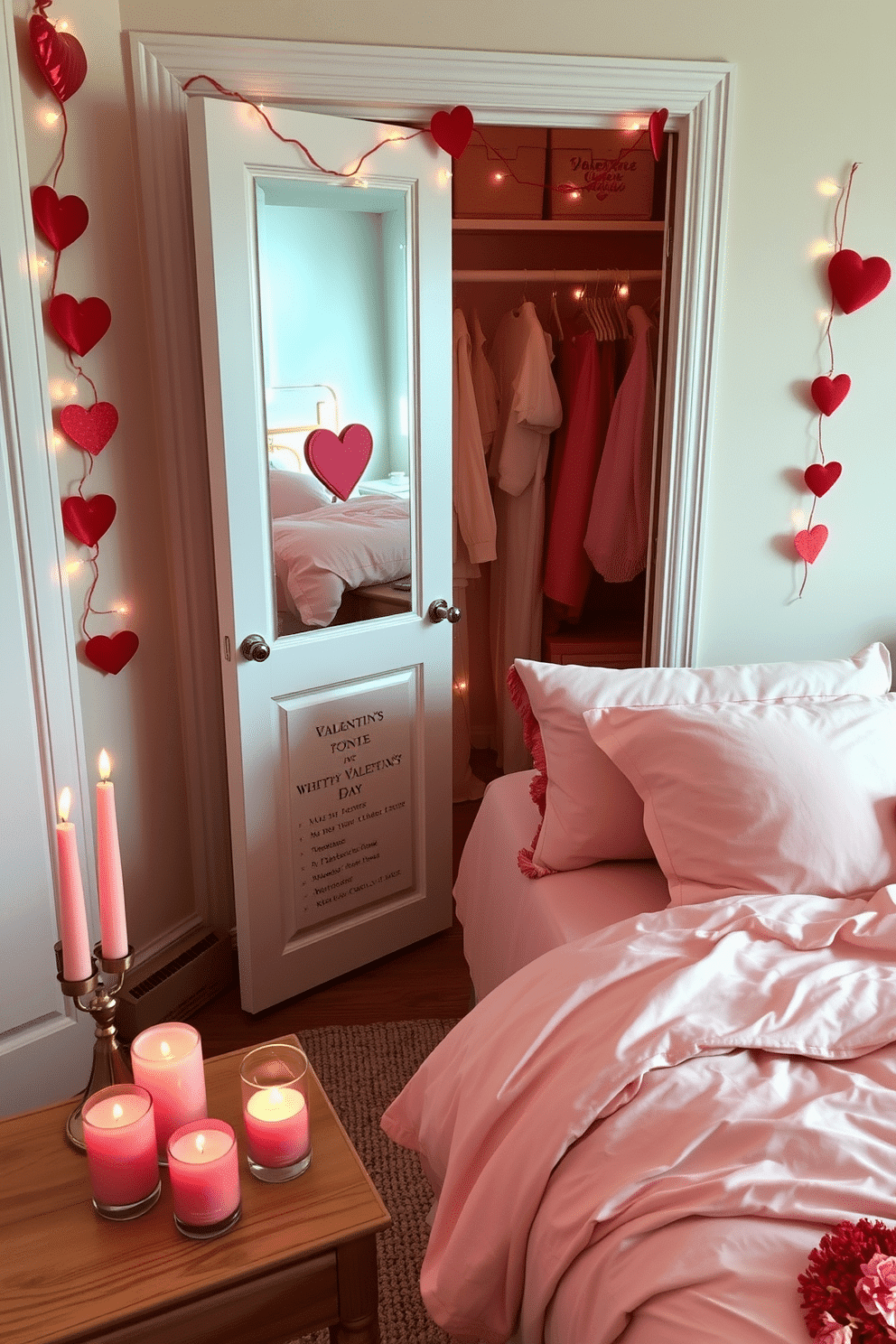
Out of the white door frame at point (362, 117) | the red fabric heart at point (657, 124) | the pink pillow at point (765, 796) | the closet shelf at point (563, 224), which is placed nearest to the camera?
the pink pillow at point (765, 796)

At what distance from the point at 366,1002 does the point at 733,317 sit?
1.84m

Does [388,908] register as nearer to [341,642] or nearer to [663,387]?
[341,642]

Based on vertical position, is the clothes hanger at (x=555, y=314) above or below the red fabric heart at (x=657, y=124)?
below

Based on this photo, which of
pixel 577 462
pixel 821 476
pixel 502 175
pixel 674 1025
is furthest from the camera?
pixel 577 462

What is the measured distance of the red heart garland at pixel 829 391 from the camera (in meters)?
2.60

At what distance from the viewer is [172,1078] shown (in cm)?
119

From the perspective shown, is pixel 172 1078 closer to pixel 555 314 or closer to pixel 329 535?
pixel 329 535

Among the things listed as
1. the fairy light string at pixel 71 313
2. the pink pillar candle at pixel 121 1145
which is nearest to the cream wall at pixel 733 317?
the fairy light string at pixel 71 313

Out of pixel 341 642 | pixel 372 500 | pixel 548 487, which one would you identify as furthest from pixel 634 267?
pixel 341 642

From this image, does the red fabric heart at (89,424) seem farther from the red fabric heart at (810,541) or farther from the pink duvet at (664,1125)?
the red fabric heart at (810,541)

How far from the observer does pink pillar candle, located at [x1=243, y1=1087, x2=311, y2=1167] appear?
1188mm

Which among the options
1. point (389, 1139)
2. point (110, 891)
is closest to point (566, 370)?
point (389, 1139)

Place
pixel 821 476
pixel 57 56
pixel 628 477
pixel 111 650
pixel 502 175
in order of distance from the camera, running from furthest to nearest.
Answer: pixel 628 477 → pixel 502 175 → pixel 821 476 → pixel 111 650 → pixel 57 56

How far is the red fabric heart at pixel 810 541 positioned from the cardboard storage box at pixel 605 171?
1110mm
